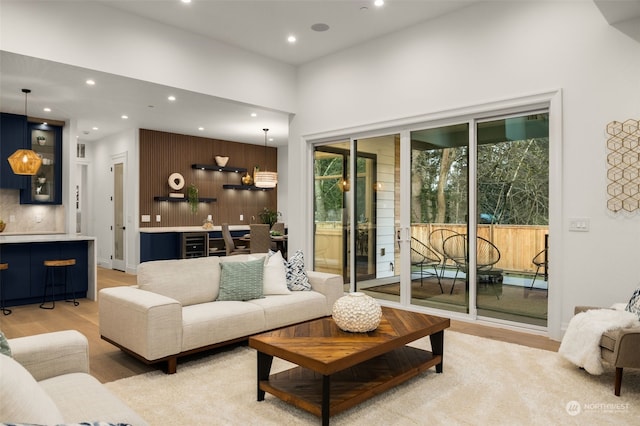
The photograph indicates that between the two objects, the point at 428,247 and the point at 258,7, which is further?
the point at 428,247

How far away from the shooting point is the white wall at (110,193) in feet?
27.5

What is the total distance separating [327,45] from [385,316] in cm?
389

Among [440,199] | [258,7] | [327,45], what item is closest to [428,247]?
[440,199]

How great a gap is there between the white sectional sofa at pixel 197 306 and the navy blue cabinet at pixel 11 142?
497cm

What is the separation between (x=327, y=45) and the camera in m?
5.73

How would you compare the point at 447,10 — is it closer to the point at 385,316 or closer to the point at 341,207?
the point at 341,207

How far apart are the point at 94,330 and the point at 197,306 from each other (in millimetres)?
1541

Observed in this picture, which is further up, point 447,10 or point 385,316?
point 447,10

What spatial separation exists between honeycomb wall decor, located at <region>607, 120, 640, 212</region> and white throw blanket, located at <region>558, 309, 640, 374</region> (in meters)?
1.06

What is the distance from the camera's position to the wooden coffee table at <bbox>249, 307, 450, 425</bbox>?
7.81 ft

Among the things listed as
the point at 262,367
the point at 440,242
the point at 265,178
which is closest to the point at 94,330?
the point at 262,367

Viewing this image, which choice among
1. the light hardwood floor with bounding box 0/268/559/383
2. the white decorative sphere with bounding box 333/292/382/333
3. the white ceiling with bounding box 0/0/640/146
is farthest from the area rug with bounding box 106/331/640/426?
the white ceiling with bounding box 0/0/640/146

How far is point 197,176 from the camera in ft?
30.6

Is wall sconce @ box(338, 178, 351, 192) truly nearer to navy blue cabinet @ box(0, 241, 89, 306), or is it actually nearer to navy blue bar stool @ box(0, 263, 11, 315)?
navy blue cabinet @ box(0, 241, 89, 306)
